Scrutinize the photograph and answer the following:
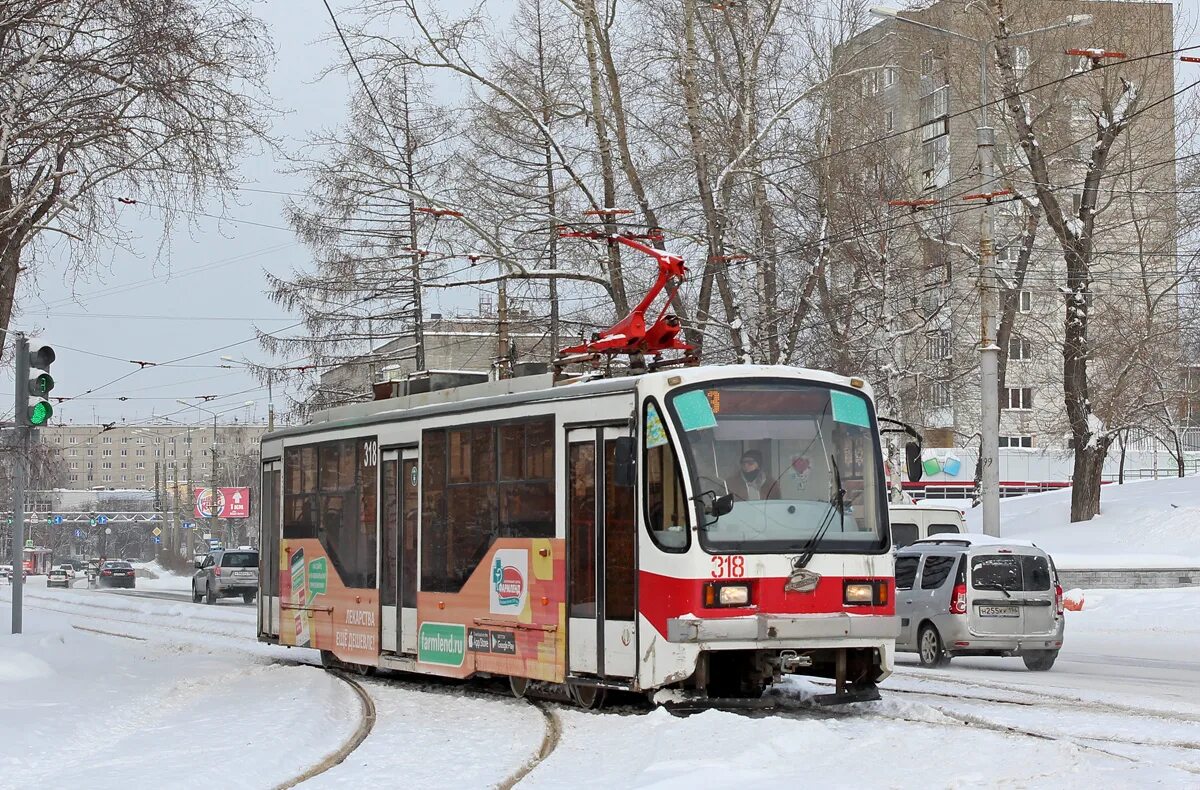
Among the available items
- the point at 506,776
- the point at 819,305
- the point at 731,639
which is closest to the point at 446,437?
the point at 731,639

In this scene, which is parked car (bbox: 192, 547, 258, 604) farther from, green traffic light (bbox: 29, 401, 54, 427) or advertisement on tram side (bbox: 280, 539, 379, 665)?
advertisement on tram side (bbox: 280, 539, 379, 665)

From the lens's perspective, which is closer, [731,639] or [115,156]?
[731,639]

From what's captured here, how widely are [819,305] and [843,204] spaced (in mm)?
2071

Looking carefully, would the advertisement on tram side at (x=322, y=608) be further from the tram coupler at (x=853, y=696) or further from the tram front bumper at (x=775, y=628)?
the tram front bumper at (x=775, y=628)

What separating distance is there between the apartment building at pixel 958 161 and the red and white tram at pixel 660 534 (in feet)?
44.9

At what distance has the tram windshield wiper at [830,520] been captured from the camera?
12891mm

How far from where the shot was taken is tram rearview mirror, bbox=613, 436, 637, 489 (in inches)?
509

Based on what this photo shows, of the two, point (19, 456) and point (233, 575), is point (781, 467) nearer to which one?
point (19, 456)

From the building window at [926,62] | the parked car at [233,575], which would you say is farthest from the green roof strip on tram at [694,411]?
the parked car at [233,575]

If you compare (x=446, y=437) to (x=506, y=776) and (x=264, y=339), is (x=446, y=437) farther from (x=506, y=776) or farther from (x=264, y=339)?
(x=264, y=339)

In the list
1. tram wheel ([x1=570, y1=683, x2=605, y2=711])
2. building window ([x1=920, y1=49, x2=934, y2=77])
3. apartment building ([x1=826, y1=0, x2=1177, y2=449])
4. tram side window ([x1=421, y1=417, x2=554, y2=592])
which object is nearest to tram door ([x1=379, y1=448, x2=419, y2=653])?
tram side window ([x1=421, y1=417, x2=554, y2=592])

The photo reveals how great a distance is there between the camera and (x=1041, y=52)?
120ft

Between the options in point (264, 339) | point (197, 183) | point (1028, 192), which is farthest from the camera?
point (264, 339)

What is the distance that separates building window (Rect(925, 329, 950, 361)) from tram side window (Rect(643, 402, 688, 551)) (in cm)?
2194
